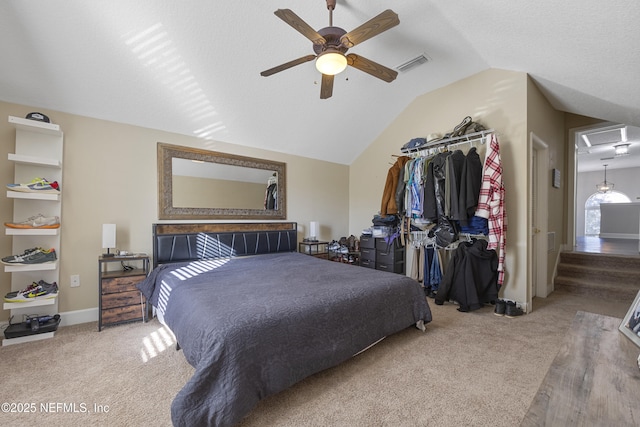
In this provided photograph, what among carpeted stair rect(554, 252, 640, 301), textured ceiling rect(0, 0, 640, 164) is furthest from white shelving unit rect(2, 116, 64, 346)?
carpeted stair rect(554, 252, 640, 301)

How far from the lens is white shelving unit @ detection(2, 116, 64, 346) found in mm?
2430

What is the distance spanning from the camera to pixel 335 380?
1.80 metres

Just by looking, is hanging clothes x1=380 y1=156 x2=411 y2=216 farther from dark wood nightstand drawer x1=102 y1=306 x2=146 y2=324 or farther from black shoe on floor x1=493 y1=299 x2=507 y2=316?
dark wood nightstand drawer x1=102 y1=306 x2=146 y2=324

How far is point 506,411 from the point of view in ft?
4.95

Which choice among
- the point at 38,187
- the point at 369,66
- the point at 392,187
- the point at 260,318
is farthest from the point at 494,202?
the point at 38,187

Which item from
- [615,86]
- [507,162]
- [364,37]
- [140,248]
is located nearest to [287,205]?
[140,248]

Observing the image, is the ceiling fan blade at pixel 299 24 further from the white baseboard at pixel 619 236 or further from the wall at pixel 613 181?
the white baseboard at pixel 619 236

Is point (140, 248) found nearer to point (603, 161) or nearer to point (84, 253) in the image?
point (84, 253)

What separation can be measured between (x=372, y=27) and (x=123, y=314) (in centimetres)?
352

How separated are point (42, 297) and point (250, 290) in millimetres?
2061

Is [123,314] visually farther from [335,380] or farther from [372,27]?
[372,27]

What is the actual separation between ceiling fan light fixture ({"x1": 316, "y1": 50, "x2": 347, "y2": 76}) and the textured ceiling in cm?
84

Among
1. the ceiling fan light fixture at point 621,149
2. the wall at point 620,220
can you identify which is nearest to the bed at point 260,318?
the ceiling fan light fixture at point 621,149

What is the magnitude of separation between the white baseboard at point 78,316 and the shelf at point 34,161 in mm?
1535
